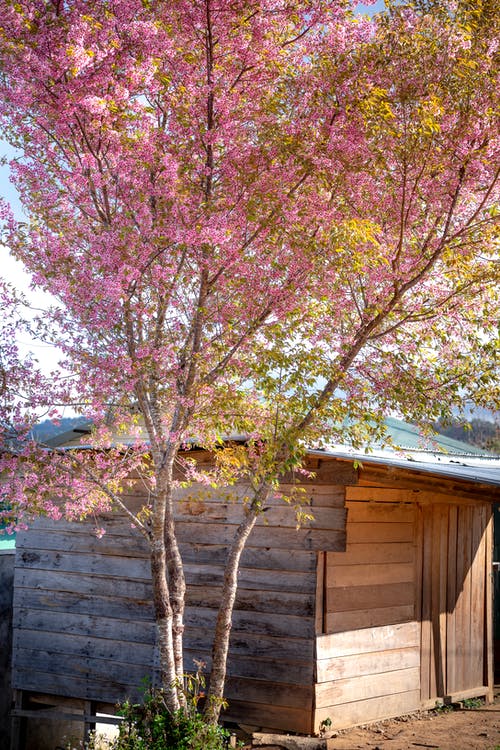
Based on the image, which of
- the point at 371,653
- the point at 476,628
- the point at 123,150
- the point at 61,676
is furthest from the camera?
the point at 476,628

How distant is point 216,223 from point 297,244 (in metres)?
0.74

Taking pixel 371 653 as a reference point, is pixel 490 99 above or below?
above

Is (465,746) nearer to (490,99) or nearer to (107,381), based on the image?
(107,381)

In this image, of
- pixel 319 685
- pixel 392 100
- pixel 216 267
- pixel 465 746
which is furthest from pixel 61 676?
pixel 392 100

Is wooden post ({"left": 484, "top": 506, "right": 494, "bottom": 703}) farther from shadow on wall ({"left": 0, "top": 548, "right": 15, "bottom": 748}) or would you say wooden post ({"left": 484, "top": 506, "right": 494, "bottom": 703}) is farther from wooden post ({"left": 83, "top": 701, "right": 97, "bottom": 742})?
shadow on wall ({"left": 0, "top": 548, "right": 15, "bottom": 748})

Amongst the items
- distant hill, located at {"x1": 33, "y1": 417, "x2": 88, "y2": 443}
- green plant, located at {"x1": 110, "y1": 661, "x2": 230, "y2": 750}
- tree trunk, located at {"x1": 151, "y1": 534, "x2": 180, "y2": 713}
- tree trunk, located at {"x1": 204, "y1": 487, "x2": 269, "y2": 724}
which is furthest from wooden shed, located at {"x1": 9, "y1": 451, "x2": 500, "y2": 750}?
distant hill, located at {"x1": 33, "y1": 417, "x2": 88, "y2": 443}

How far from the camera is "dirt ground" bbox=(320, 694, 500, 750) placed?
29.9 feet

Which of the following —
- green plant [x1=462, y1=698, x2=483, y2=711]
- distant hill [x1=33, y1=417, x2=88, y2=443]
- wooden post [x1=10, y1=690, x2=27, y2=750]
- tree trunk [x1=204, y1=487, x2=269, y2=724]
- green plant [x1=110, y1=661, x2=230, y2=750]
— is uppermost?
distant hill [x1=33, y1=417, x2=88, y2=443]

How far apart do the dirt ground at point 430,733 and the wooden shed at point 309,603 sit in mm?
182

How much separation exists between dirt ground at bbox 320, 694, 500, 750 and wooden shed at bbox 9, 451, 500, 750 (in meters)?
0.18

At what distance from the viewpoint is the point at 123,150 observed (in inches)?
295

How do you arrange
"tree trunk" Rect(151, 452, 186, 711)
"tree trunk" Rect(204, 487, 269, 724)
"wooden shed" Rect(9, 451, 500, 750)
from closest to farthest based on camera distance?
"tree trunk" Rect(151, 452, 186, 711), "tree trunk" Rect(204, 487, 269, 724), "wooden shed" Rect(9, 451, 500, 750)

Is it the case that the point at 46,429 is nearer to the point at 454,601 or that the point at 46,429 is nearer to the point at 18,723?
the point at 18,723

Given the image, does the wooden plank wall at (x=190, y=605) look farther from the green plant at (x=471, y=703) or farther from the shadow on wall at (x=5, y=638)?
the green plant at (x=471, y=703)
